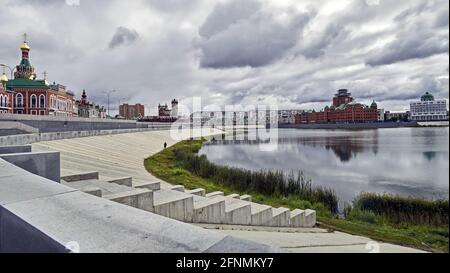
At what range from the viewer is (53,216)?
84.4 inches

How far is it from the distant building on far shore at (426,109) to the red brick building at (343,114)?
43.2 ft

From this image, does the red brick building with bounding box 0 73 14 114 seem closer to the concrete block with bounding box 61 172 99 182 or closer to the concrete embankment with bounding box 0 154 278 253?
the concrete block with bounding box 61 172 99 182

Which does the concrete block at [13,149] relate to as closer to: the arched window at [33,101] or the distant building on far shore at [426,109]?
the arched window at [33,101]

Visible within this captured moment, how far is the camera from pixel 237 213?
691 cm

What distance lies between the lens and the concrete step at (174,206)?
201 inches

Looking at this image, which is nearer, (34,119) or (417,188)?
(417,188)

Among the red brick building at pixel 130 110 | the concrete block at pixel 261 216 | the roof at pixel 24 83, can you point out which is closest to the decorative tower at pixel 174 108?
the red brick building at pixel 130 110

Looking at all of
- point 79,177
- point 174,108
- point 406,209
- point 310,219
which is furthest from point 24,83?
point 174,108

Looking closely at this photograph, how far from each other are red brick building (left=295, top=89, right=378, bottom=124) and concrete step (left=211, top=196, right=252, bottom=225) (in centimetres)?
11755

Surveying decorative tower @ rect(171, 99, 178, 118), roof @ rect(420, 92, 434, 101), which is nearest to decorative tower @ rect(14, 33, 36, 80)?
decorative tower @ rect(171, 99, 178, 118)

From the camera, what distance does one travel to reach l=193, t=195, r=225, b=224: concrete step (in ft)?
19.2
